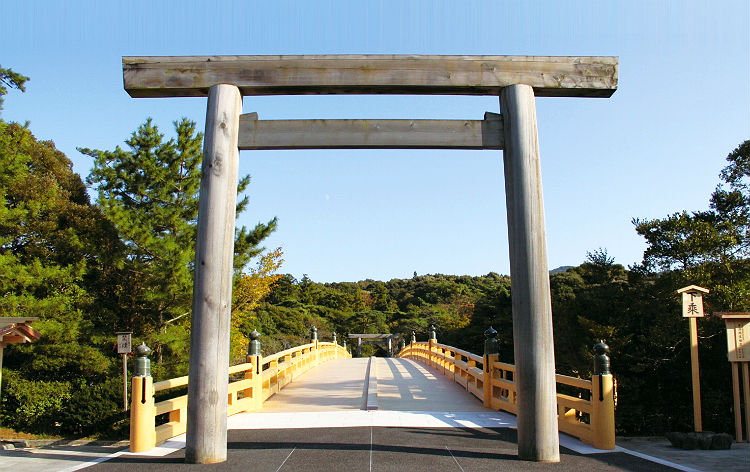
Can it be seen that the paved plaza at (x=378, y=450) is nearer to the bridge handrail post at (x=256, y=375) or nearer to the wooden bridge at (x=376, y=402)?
the wooden bridge at (x=376, y=402)

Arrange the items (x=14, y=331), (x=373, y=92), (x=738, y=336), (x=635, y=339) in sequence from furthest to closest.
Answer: (x=635, y=339) < (x=738, y=336) < (x=14, y=331) < (x=373, y=92)

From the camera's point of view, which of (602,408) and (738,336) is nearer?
(602,408)

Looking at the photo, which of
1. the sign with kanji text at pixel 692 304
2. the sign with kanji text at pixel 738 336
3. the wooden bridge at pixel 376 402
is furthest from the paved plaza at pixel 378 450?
the sign with kanji text at pixel 692 304

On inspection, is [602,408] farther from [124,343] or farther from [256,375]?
[124,343]

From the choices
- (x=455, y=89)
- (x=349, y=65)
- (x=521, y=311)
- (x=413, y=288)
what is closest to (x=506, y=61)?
(x=455, y=89)

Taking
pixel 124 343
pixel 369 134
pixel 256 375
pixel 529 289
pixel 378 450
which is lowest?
pixel 378 450

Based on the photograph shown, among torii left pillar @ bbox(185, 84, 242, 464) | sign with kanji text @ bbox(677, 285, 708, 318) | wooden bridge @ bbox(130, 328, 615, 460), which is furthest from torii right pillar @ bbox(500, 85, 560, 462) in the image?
sign with kanji text @ bbox(677, 285, 708, 318)

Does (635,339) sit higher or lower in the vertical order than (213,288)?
lower

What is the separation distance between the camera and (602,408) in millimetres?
6086

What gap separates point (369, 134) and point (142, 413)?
12.3 ft

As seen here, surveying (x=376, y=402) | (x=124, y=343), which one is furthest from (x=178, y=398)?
(x=124, y=343)

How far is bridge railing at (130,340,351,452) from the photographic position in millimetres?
5961

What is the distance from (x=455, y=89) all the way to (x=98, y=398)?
13.2m

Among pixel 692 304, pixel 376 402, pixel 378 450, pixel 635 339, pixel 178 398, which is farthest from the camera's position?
pixel 635 339
